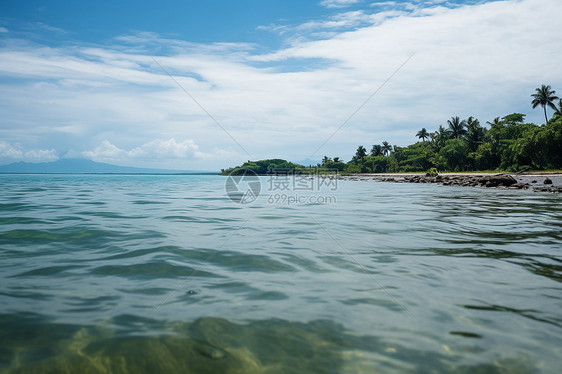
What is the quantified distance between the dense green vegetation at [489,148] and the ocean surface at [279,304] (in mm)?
53868

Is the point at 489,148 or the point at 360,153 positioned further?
the point at 360,153

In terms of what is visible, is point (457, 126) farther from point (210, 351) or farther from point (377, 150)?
point (210, 351)

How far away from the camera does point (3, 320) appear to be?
10.4ft

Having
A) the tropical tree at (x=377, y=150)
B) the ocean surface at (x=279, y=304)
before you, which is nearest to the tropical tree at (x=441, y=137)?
the tropical tree at (x=377, y=150)

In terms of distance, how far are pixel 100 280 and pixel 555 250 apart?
24.6ft

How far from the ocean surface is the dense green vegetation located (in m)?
53.9

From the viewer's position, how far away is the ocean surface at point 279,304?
2643 mm

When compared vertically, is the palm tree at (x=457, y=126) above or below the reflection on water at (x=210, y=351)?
above

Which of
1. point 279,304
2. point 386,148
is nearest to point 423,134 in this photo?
point 386,148

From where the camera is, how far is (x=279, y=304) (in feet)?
12.1

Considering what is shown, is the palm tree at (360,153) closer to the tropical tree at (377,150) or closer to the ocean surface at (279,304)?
the tropical tree at (377,150)

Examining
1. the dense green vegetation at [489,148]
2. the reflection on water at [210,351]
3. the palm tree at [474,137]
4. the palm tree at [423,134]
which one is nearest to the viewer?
the reflection on water at [210,351]

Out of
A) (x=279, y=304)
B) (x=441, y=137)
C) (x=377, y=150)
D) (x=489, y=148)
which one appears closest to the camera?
(x=279, y=304)

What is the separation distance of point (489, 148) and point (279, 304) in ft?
251
